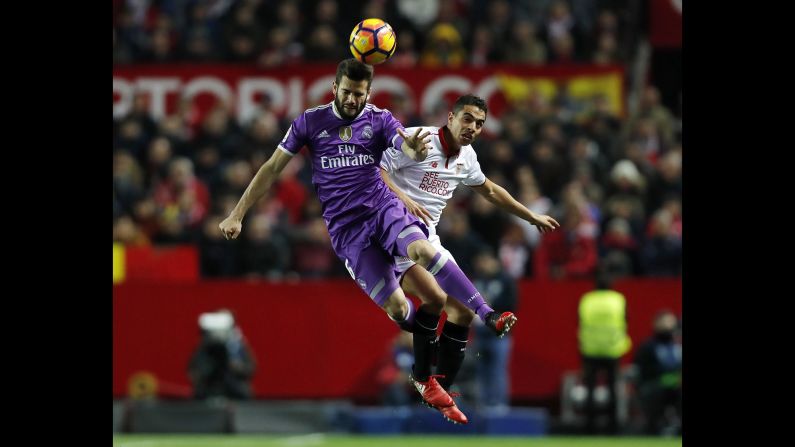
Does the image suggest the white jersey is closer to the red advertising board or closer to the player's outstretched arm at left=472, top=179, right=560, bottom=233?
the player's outstretched arm at left=472, top=179, right=560, bottom=233

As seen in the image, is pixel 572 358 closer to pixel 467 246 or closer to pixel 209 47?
pixel 467 246

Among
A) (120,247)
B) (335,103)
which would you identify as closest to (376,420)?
(120,247)

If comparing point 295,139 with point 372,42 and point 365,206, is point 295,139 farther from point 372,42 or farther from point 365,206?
point 372,42

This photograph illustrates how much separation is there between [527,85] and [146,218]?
6.21m

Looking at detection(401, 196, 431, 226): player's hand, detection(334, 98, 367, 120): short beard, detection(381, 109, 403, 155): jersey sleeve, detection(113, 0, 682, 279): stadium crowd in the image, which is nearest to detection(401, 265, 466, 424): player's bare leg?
detection(401, 196, 431, 226): player's hand

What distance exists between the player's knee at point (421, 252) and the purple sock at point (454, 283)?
45mm

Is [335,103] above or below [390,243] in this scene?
above

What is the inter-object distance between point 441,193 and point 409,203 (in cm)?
40

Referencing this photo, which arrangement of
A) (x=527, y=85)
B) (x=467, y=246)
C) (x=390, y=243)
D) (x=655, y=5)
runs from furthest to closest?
(x=655, y=5)
(x=527, y=85)
(x=467, y=246)
(x=390, y=243)

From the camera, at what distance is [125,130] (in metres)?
19.8

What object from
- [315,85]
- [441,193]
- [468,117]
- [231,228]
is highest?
[315,85]

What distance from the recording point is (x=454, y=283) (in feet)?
33.2

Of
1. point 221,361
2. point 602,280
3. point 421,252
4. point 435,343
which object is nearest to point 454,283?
point 421,252
